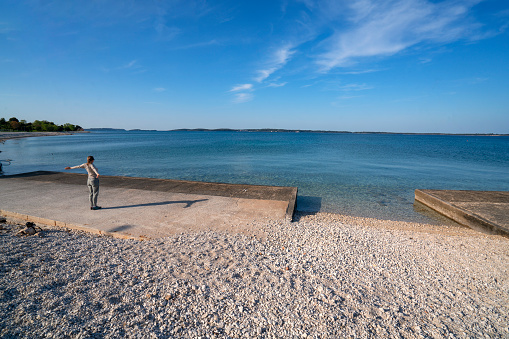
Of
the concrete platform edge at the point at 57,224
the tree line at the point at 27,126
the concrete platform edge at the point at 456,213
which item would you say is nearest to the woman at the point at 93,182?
the concrete platform edge at the point at 57,224

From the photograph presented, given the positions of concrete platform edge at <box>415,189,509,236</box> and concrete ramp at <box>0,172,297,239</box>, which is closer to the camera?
concrete ramp at <box>0,172,297,239</box>

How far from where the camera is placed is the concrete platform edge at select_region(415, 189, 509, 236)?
836 centimetres

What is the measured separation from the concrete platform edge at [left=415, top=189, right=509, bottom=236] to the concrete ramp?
6.76 meters

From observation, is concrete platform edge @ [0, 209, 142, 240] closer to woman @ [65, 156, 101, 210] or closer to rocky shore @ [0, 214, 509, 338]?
rocky shore @ [0, 214, 509, 338]

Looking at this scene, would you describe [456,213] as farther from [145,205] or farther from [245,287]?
[145,205]

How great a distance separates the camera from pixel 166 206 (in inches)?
355

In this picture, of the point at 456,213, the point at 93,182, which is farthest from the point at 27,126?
the point at 456,213

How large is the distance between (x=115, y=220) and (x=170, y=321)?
16.3 ft

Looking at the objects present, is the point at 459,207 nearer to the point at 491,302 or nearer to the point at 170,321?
the point at 491,302

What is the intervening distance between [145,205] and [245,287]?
6098 millimetres

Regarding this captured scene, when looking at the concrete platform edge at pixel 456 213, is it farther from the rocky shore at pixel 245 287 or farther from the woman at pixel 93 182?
the woman at pixel 93 182

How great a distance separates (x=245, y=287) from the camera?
4.45 m

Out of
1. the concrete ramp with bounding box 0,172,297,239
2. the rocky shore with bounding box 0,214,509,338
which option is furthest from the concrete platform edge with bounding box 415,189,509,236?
the concrete ramp with bounding box 0,172,297,239

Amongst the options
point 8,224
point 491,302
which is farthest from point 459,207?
point 8,224
